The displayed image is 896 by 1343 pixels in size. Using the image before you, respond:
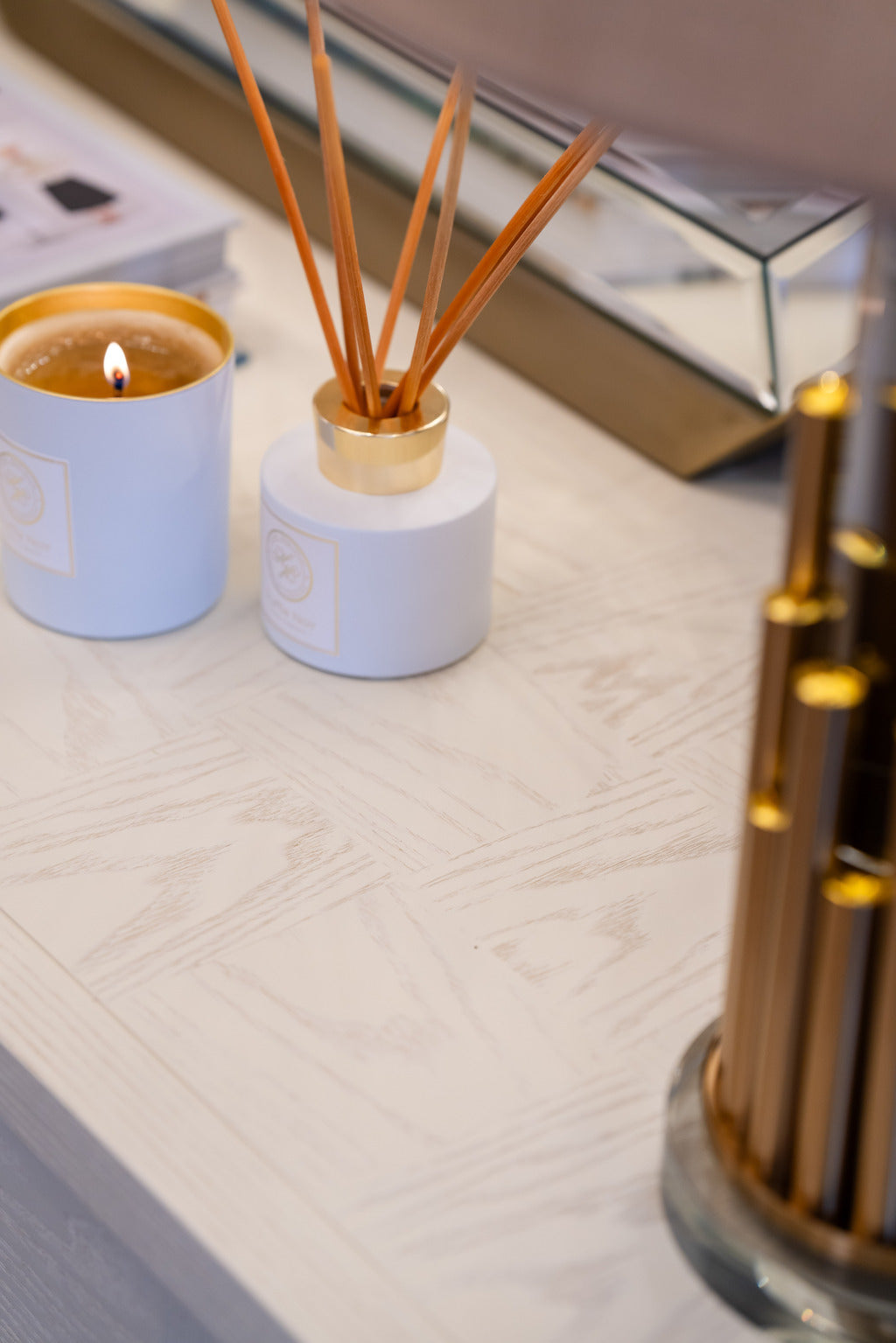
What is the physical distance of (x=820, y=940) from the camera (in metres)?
0.31

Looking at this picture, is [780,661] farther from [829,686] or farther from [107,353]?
[107,353]

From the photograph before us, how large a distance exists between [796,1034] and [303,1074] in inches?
5.8

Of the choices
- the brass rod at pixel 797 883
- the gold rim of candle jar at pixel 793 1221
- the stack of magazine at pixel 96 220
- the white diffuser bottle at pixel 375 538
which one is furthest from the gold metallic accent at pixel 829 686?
the stack of magazine at pixel 96 220

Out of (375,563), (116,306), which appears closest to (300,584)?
(375,563)

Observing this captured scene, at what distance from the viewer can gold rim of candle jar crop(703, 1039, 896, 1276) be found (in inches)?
13.1

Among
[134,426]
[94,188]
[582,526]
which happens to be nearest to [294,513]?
[134,426]

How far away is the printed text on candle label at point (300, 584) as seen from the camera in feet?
1.69

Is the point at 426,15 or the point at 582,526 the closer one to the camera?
the point at 426,15

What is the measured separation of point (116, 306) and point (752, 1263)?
0.41 meters

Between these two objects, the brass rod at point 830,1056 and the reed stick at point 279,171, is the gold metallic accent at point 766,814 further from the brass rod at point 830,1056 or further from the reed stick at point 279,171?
the reed stick at point 279,171

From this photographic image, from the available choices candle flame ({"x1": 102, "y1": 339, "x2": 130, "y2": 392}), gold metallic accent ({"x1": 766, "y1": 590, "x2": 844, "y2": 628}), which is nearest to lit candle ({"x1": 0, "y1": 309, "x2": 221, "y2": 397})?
candle flame ({"x1": 102, "y1": 339, "x2": 130, "y2": 392})

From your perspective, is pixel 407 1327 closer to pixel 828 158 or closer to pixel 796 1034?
pixel 796 1034

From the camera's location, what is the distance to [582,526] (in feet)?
2.09

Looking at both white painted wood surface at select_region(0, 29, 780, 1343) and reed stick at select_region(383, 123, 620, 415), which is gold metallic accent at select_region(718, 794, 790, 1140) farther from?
reed stick at select_region(383, 123, 620, 415)
